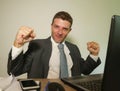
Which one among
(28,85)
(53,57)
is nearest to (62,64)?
(53,57)

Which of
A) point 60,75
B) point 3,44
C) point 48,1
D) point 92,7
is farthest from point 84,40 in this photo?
point 3,44

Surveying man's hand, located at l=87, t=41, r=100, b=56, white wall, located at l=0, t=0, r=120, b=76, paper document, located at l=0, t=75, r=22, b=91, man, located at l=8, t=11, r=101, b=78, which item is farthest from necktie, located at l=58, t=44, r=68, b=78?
paper document, located at l=0, t=75, r=22, b=91

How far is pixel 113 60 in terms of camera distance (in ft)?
1.61

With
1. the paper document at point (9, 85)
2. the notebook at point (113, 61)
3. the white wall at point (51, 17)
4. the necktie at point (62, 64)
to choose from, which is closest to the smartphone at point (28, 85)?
the paper document at point (9, 85)

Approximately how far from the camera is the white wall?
1.77m

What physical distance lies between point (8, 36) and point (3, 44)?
0.09 meters

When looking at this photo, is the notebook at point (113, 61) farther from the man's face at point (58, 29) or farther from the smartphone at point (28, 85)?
the man's face at point (58, 29)

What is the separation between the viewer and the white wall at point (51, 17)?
1.77 m

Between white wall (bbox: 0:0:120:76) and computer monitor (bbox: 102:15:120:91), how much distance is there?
4.67 ft

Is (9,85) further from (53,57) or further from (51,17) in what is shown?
(51,17)

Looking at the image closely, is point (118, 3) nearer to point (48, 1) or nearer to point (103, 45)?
point (103, 45)

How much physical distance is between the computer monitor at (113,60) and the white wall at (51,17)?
56.1 inches

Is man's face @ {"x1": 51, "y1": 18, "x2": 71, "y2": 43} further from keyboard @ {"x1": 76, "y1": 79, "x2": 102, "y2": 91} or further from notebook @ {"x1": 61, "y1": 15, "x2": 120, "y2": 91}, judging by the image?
notebook @ {"x1": 61, "y1": 15, "x2": 120, "y2": 91}

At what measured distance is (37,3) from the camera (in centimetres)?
182
